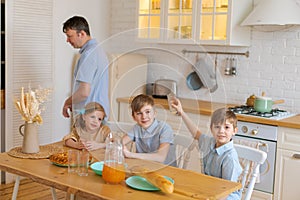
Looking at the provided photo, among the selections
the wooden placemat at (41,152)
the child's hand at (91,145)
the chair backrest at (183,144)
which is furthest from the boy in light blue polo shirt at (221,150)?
the wooden placemat at (41,152)

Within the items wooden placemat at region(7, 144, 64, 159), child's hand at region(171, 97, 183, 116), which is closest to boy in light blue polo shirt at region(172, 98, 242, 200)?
child's hand at region(171, 97, 183, 116)

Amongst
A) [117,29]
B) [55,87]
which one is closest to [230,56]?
[117,29]

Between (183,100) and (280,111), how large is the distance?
6.45ft

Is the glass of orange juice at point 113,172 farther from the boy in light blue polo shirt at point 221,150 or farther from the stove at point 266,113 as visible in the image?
the stove at point 266,113

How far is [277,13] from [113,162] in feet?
7.35

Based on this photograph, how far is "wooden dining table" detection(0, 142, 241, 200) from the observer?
191cm

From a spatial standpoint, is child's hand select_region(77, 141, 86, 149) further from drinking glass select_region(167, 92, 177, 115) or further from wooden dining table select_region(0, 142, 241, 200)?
drinking glass select_region(167, 92, 177, 115)

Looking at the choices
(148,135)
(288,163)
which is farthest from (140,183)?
(288,163)

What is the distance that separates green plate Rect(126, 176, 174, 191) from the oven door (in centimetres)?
160

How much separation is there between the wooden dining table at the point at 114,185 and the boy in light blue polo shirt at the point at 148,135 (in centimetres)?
4

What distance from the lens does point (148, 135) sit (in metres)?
2.05

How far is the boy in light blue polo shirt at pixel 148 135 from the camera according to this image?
80.7 inches

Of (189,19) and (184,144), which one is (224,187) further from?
(189,19)

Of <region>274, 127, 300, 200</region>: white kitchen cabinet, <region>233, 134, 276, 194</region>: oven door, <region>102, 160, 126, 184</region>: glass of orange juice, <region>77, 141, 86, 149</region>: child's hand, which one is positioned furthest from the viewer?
<region>233, 134, 276, 194</region>: oven door
